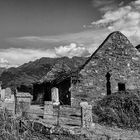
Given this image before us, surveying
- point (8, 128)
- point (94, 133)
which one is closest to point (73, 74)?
point (94, 133)

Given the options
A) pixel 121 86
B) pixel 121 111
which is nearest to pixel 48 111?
pixel 121 111

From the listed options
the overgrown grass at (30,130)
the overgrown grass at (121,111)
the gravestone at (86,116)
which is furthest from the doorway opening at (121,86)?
the overgrown grass at (30,130)

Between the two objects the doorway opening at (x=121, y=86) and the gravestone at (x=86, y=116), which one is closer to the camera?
the gravestone at (x=86, y=116)

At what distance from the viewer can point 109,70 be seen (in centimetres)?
1944

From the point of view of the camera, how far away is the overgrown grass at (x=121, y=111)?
47.0 feet

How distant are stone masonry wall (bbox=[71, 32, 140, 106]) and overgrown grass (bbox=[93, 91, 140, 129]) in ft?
8.41

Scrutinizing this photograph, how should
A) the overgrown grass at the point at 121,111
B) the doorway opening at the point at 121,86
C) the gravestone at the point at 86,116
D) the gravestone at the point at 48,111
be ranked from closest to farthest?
1. the gravestone at the point at 86,116
2. the gravestone at the point at 48,111
3. the overgrown grass at the point at 121,111
4. the doorway opening at the point at 121,86

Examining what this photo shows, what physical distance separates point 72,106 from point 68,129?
27.3 feet

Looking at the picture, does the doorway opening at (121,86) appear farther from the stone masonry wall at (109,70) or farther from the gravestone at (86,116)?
the gravestone at (86,116)

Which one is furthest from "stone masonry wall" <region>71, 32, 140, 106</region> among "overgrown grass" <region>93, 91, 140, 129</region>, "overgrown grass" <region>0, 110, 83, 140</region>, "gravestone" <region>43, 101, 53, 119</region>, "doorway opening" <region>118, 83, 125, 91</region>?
"overgrown grass" <region>0, 110, 83, 140</region>

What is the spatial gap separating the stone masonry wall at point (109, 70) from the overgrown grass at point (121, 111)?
2.56 meters

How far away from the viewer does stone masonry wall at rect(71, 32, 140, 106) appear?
18.8 m

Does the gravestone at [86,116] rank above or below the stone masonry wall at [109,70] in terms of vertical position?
below

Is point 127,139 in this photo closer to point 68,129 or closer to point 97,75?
point 68,129
